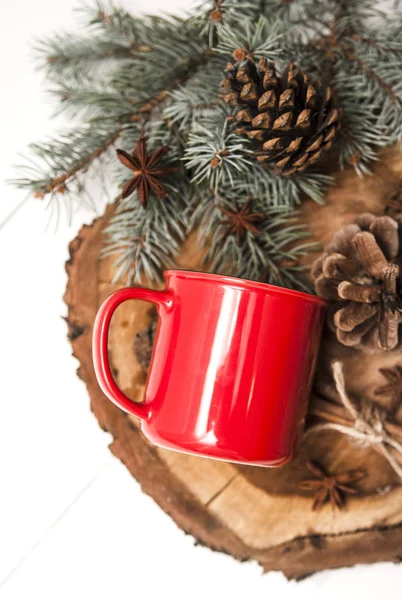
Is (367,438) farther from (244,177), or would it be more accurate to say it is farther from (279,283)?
(244,177)

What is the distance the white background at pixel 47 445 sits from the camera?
2.64 feet

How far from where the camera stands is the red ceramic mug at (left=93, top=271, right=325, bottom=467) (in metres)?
0.60

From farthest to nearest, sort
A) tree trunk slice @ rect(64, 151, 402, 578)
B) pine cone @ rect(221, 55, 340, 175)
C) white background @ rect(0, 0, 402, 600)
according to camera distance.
Answer: 1. white background @ rect(0, 0, 402, 600)
2. tree trunk slice @ rect(64, 151, 402, 578)
3. pine cone @ rect(221, 55, 340, 175)

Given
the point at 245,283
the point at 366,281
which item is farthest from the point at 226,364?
the point at 366,281

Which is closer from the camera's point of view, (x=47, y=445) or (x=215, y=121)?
(x=215, y=121)

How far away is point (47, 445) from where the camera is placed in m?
0.82

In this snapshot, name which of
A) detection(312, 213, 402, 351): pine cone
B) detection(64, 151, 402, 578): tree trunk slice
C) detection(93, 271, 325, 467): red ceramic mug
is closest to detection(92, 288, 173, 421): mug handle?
detection(93, 271, 325, 467): red ceramic mug

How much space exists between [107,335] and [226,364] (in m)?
0.15

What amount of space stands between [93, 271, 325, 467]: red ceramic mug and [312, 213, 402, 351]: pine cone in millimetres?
40

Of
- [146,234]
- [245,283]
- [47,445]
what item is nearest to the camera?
[245,283]

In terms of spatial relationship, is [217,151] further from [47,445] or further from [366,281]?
[47,445]

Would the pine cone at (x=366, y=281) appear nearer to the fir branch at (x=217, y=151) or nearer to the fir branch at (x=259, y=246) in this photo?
the fir branch at (x=259, y=246)

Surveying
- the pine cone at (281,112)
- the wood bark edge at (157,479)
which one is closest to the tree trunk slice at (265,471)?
the wood bark edge at (157,479)

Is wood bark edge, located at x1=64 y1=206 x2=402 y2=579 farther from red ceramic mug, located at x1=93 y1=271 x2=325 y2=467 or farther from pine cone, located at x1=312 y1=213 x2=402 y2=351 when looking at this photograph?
pine cone, located at x1=312 y1=213 x2=402 y2=351
